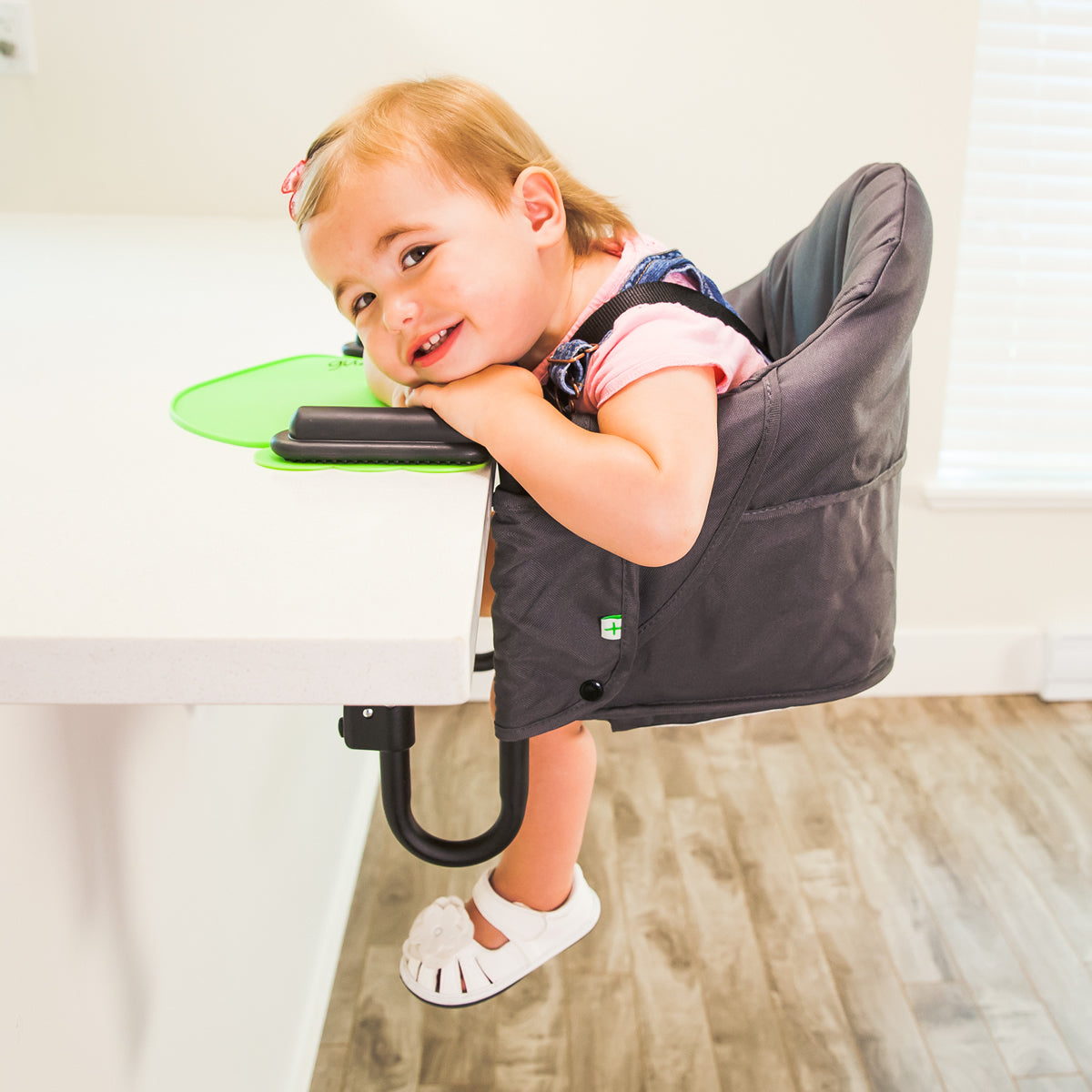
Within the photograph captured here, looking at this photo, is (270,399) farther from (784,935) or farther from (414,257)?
(784,935)

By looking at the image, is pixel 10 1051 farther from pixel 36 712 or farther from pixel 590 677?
pixel 590 677

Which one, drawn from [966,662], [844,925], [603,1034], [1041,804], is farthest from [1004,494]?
[603,1034]

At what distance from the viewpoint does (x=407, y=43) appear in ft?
5.25

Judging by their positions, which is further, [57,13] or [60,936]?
[57,13]

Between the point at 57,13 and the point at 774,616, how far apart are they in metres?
1.46

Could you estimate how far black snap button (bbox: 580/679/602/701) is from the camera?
28.0 inches

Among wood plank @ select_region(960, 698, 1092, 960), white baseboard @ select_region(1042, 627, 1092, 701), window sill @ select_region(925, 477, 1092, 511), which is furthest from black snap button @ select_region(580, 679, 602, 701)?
white baseboard @ select_region(1042, 627, 1092, 701)

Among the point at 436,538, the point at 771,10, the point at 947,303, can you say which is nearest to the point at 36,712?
the point at 436,538

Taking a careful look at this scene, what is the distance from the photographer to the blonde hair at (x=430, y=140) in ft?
2.38

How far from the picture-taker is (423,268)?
0.72m

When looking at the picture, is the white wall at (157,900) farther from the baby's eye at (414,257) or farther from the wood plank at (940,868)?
the wood plank at (940,868)

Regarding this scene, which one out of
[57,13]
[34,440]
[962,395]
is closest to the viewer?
[34,440]

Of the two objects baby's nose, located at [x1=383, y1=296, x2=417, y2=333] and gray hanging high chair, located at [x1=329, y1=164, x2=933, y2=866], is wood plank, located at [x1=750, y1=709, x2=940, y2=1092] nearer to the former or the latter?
gray hanging high chair, located at [x1=329, y1=164, x2=933, y2=866]

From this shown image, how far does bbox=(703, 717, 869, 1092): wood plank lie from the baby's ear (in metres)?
1.05
